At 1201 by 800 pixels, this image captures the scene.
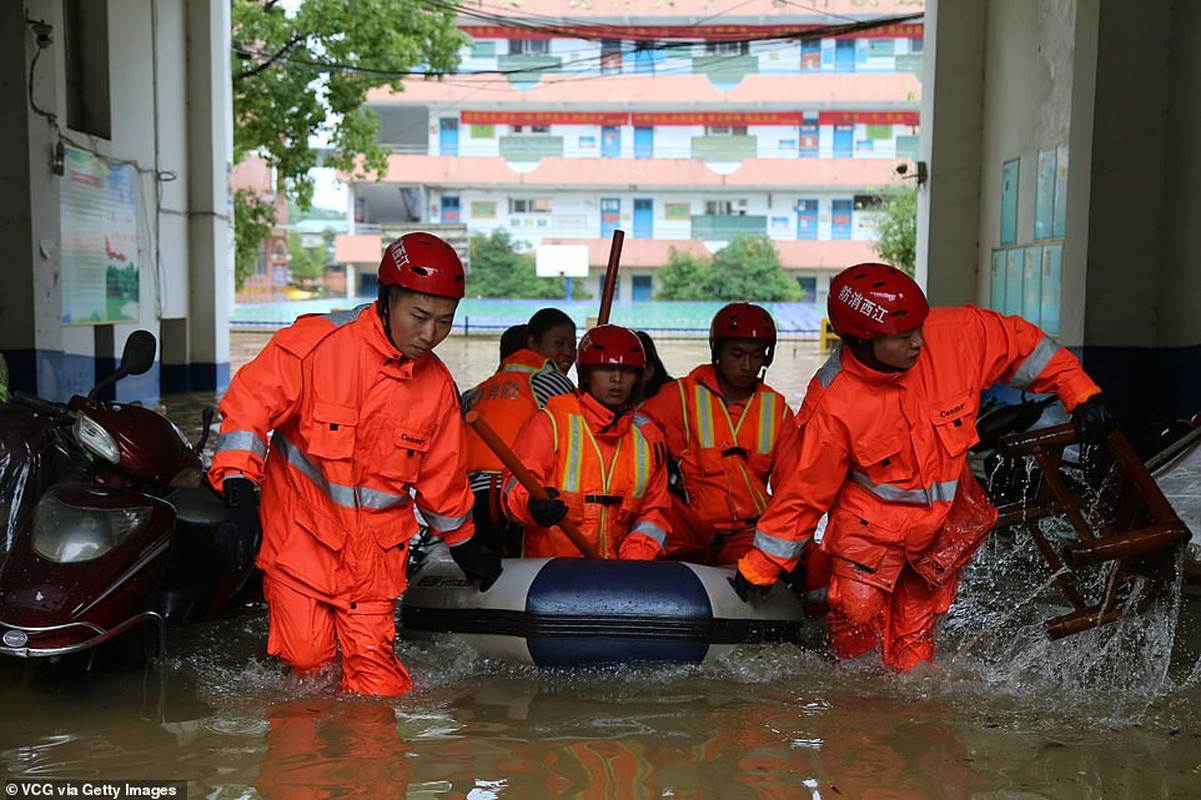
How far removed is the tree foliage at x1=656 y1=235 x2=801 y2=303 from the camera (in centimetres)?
4212

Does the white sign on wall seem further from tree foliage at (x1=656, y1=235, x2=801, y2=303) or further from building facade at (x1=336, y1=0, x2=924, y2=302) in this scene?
tree foliage at (x1=656, y1=235, x2=801, y2=303)

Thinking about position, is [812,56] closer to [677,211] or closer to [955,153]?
[677,211]

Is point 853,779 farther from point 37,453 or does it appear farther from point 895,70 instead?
point 895,70

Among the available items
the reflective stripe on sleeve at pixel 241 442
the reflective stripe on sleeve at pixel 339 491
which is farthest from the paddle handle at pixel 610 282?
the reflective stripe on sleeve at pixel 241 442

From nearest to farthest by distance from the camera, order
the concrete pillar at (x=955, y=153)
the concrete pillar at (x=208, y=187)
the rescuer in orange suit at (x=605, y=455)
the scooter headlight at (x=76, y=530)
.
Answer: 1. the scooter headlight at (x=76, y=530)
2. the rescuer in orange suit at (x=605, y=455)
3. the concrete pillar at (x=955, y=153)
4. the concrete pillar at (x=208, y=187)

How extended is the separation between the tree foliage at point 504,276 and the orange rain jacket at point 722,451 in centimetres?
3730

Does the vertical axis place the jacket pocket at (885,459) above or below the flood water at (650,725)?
above

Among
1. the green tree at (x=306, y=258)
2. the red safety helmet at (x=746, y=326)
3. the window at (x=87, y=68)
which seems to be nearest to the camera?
the red safety helmet at (x=746, y=326)

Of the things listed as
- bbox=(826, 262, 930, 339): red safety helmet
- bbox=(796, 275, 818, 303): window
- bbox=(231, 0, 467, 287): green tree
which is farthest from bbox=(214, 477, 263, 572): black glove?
bbox=(796, 275, 818, 303): window

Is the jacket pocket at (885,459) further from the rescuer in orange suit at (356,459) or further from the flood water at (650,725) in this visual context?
the rescuer in orange suit at (356,459)

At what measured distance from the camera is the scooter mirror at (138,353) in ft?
14.1

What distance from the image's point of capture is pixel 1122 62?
10000 mm

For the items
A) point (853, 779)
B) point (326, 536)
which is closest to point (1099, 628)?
point (853, 779)

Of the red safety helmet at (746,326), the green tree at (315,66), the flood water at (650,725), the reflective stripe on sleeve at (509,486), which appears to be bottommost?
the flood water at (650,725)
